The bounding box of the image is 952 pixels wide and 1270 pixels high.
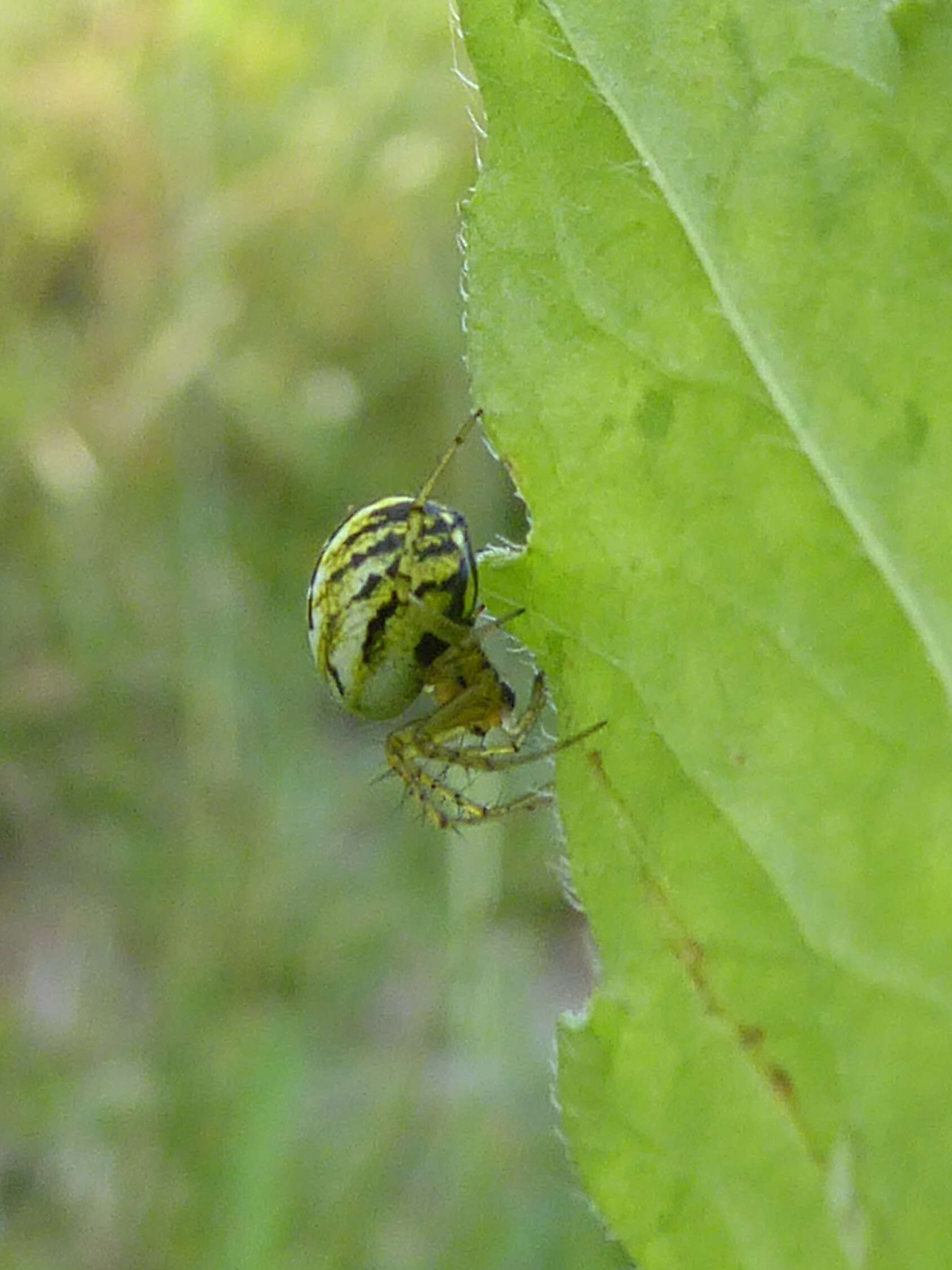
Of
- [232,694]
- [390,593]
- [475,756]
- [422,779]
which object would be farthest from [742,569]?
[232,694]

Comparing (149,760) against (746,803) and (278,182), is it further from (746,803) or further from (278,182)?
(746,803)

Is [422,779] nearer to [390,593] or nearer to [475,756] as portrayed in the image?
[475,756]

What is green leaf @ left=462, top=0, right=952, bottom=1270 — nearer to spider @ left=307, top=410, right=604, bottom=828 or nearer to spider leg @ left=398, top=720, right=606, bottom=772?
spider @ left=307, top=410, right=604, bottom=828

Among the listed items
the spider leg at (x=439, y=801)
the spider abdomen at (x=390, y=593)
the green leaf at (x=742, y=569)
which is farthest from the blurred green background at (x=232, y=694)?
the green leaf at (x=742, y=569)

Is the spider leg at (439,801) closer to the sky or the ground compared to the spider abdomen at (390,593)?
closer to the ground

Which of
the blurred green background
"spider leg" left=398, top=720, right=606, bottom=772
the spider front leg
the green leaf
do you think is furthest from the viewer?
the blurred green background

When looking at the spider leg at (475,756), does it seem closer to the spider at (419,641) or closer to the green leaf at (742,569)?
the spider at (419,641)

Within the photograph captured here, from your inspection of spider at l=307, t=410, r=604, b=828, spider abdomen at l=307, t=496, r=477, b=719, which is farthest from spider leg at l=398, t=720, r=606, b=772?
spider abdomen at l=307, t=496, r=477, b=719
